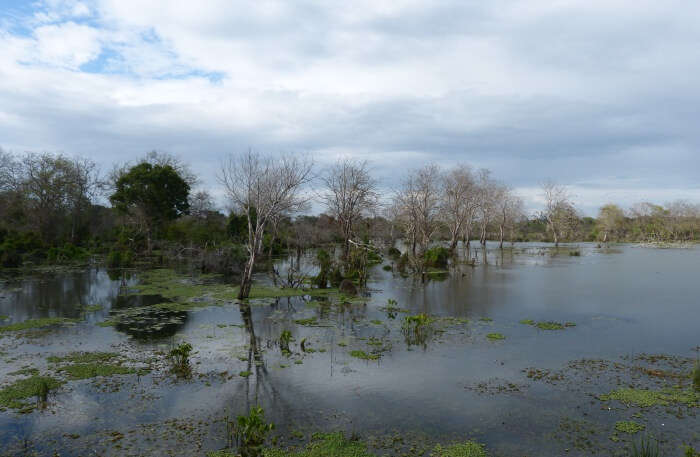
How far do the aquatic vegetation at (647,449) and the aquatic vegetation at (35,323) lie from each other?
17.1m

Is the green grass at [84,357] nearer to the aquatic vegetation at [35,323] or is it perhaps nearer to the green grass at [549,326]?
the aquatic vegetation at [35,323]

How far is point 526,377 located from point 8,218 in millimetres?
52700

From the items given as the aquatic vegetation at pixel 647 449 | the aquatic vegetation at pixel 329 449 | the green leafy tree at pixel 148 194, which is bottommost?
the aquatic vegetation at pixel 329 449

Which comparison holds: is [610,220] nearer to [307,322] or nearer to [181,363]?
[307,322]

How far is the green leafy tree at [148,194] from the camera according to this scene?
41156 millimetres

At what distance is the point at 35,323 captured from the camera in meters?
15.5

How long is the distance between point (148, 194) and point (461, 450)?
40.4 metres

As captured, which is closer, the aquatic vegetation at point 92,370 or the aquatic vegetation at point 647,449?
the aquatic vegetation at point 647,449

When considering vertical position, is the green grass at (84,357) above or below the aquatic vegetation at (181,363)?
below

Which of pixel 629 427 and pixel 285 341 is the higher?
pixel 285 341

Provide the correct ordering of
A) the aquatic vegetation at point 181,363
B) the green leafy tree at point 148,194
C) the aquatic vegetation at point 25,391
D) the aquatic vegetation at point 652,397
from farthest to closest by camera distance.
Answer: the green leafy tree at point 148,194, the aquatic vegetation at point 181,363, the aquatic vegetation at point 652,397, the aquatic vegetation at point 25,391

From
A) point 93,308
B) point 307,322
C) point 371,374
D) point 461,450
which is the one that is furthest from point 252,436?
point 93,308

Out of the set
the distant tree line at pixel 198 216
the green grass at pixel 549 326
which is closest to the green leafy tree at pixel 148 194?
the distant tree line at pixel 198 216

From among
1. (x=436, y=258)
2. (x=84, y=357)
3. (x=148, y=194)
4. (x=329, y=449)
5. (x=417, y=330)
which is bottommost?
(x=329, y=449)
